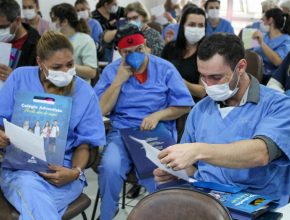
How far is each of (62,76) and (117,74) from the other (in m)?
0.66

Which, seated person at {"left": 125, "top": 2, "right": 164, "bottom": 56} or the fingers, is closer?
the fingers

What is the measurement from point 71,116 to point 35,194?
41 cm

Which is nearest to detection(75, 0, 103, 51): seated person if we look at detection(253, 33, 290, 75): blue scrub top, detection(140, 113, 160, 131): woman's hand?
detection(253, 33, 290, 75): blue scrub top

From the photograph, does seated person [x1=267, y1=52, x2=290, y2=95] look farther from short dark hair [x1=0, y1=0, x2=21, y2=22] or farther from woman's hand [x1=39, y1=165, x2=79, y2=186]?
short dark hair [x1=0, y1=0, x2=21, y2=22]

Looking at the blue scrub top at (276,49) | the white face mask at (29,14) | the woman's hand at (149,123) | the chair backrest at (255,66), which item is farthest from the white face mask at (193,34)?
the white face mask at (29,14)

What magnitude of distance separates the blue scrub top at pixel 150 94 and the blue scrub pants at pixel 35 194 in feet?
2.43

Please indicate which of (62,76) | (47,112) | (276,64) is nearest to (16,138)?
(47,112)

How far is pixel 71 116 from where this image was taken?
6.43 feet

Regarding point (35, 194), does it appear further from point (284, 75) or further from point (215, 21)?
point (215, 21)

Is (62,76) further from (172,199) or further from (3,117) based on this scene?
(172,199)

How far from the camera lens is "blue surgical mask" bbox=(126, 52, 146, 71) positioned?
101 inches

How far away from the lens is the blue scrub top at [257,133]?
4.73ft

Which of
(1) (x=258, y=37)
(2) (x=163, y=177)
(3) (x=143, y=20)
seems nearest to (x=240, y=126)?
(2) (x=163, y=177)

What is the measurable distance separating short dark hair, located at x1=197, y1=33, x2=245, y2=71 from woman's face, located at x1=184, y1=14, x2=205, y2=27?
1595 mm
